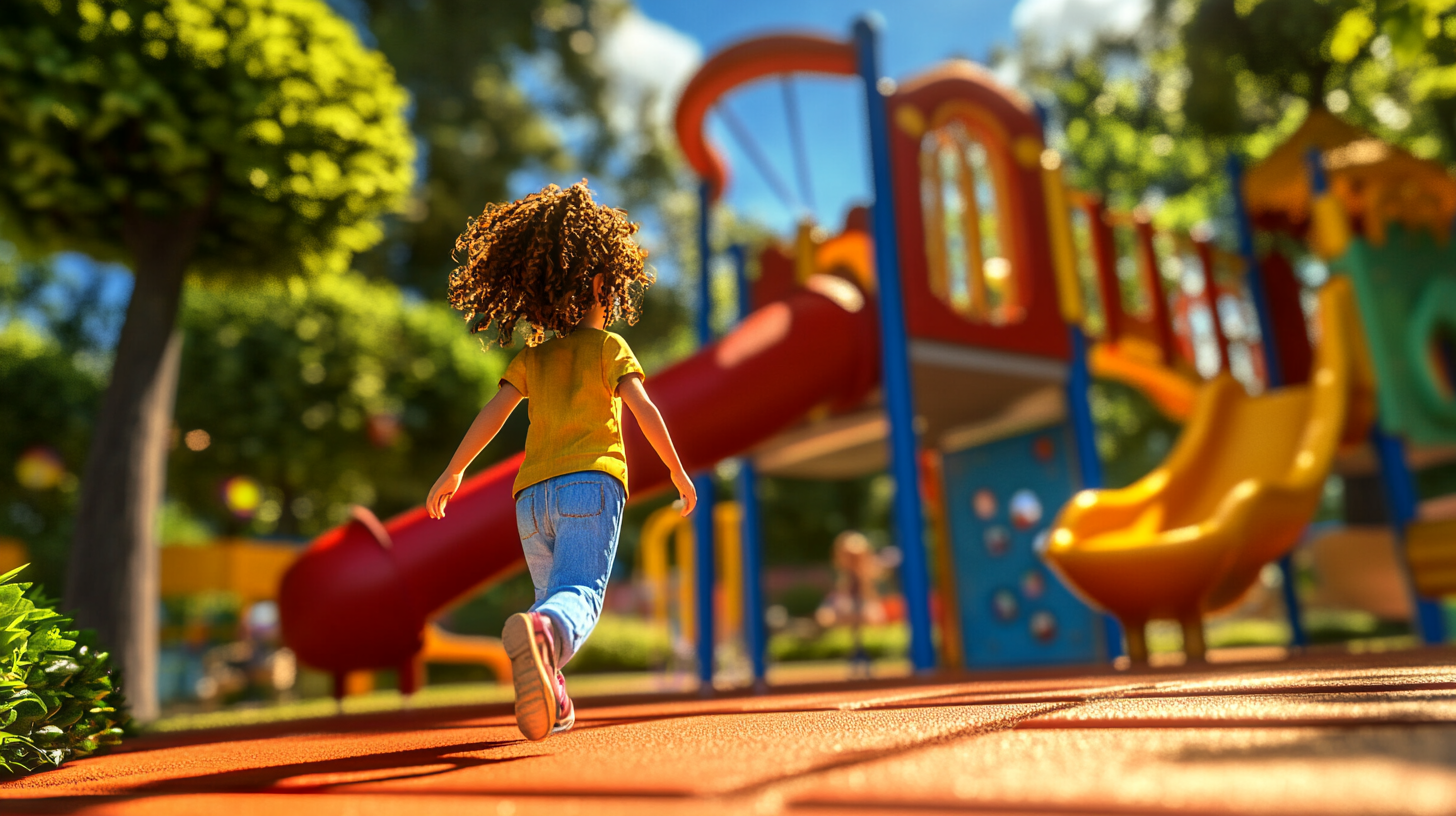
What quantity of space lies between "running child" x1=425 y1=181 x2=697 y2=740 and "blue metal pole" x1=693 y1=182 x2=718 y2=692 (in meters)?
5.08

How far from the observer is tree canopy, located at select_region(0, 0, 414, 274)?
6277mm

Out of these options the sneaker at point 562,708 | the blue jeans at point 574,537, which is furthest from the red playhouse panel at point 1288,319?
the sneaker at point 562,708

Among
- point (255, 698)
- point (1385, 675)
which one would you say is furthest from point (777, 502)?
point (1385, 675)

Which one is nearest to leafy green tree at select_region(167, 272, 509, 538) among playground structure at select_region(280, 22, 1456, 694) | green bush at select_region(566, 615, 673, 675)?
green bush at select_region(566, 615, 673, 675)

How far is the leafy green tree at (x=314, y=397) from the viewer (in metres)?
15.2

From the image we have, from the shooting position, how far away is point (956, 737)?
6.92 ft

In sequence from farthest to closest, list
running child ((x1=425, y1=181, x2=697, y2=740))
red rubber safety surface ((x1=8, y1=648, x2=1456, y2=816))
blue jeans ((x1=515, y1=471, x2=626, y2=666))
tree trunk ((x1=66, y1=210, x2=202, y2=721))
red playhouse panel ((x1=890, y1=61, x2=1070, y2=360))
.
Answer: red playhouse panel ((x1=890, y1=61, x2=1070, y2=360))
tree trunk ((x1=66, y1=210, x2=202, y2=721))
running child ((x1=425, y1=181, x2=697, y2=740))
blue jeans ((x1=515, y1=471, x2=626, y2=666))
red rubber safety surface ((x1=8, y1=648, x2=1456, y2=816))

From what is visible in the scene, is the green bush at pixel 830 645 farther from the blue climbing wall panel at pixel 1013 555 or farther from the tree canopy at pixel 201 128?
the tree canopy at pixel 201 128

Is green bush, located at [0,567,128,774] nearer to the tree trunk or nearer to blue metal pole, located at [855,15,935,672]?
the tree trunk

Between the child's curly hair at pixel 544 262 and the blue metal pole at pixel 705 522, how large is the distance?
5073 mm

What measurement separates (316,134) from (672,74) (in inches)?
918

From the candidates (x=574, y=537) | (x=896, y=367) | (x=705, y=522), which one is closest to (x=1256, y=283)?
(x=896, y=367)

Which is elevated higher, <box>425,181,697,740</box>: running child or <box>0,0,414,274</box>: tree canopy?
<box>0,0,414,274</box>: tree canopy

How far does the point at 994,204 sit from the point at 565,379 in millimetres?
6154
